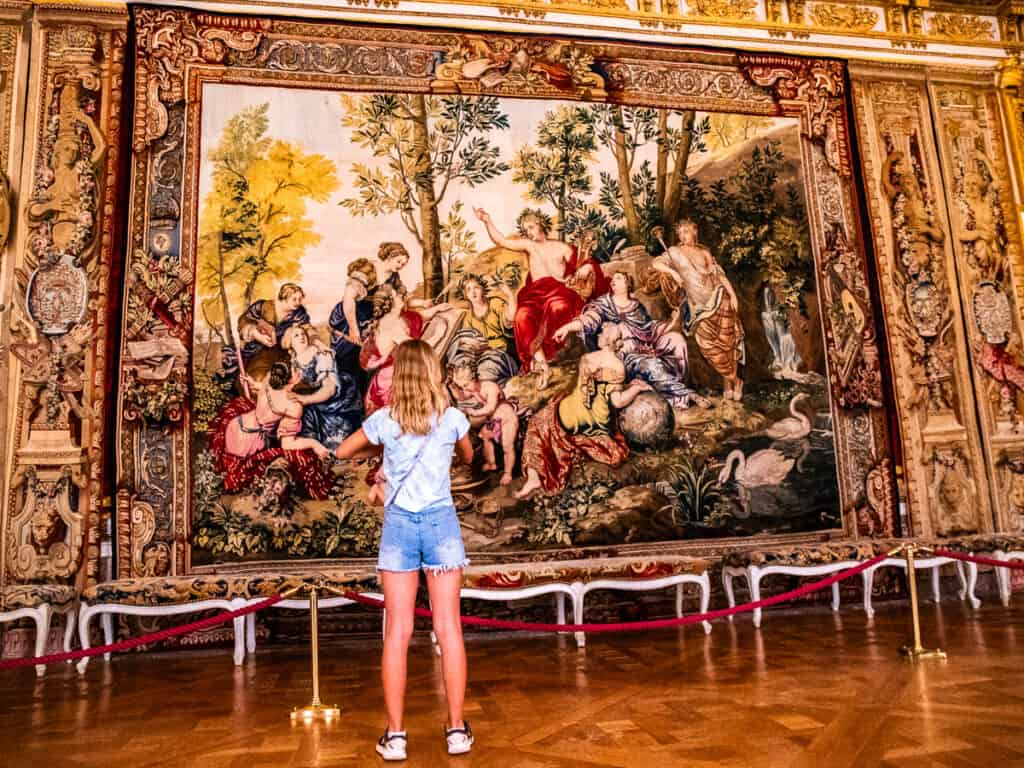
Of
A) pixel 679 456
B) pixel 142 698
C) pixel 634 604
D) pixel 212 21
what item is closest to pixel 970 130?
pixel 679 456

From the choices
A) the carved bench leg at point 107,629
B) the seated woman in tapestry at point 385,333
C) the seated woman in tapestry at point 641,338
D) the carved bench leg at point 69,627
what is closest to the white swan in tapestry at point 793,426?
the seated woman in tapestry at point 641,338

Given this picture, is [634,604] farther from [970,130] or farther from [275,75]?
[970,130]

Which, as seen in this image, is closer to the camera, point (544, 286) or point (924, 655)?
point (924, 655)

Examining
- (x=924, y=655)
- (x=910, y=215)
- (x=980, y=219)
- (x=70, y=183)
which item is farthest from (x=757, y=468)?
(x=70, y=183)

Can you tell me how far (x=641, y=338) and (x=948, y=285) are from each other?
364 centimetres

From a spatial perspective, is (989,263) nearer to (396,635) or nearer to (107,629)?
(396,635)

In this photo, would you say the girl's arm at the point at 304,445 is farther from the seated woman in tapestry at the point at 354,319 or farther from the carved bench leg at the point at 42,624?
the carved bench leg at the point at 42,624

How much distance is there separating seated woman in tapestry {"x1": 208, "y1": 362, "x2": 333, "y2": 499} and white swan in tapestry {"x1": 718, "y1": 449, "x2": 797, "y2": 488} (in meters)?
3.83

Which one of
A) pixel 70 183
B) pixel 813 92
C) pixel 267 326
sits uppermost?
pixel 813 92

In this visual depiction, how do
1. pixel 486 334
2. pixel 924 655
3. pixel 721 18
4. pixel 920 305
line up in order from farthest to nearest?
pixel 721 18 < pixel 920 305 < pixel 486 334 < pixel 924 655

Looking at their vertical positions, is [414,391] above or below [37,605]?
above

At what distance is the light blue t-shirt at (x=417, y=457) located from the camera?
3.22m

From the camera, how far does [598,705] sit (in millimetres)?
4059

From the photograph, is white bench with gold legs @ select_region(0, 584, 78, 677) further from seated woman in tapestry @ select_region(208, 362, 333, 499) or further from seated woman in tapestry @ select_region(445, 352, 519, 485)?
seated woman in tapestry @ select_region(445, 352, 519, 485)
